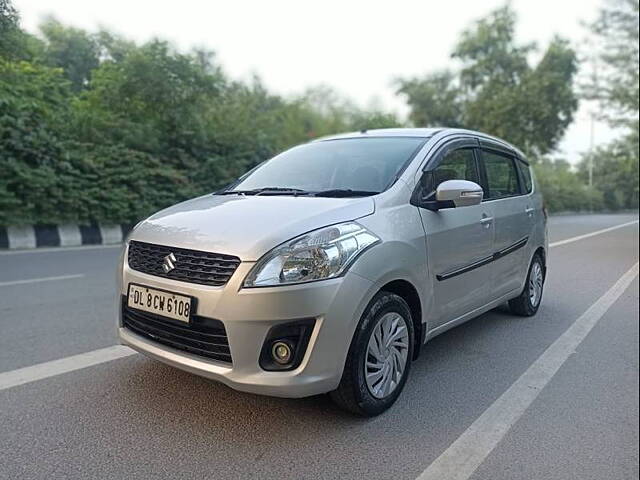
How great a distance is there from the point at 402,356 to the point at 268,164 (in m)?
1.90

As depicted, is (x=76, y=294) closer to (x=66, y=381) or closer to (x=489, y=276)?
(x=66, y=381)

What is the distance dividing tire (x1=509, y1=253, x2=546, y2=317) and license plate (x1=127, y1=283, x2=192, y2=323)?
3426 mm

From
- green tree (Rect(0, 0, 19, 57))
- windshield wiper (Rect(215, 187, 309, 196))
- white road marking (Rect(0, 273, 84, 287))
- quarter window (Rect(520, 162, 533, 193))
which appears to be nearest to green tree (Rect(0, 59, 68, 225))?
white road marking (Rect(0, 273, 84, 287))

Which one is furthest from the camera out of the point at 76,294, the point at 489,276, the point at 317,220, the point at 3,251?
the point at 3,251

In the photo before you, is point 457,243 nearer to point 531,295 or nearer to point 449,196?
point 449,196

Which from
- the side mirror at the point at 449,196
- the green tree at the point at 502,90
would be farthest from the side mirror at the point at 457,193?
the green tree at the point at 502,90

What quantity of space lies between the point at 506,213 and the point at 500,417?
1.95 m

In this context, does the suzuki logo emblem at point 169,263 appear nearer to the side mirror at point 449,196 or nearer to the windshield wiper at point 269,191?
the windshield wiper at point 269,191

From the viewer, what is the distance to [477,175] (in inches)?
161

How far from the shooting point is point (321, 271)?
2516 millimetres

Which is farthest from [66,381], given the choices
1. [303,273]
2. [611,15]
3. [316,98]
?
[316,98]

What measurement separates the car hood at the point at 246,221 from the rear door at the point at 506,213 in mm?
1591

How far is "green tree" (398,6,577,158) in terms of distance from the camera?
28.9 m

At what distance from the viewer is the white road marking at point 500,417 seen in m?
2.38
